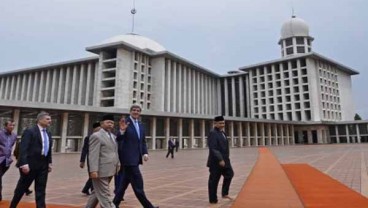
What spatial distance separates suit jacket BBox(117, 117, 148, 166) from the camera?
14.6ft

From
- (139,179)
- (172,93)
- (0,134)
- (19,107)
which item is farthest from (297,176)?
(172,93)

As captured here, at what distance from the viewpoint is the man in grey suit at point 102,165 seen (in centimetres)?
399

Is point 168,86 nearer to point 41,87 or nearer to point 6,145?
point 41,87

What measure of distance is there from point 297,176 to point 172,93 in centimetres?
4763

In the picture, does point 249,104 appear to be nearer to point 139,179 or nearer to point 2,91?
point 2,91

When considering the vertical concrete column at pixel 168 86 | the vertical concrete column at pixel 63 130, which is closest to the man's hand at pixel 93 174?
the vertical concrete column at pixel 63 130

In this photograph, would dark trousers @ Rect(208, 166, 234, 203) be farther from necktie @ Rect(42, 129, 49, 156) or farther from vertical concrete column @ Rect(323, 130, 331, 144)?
vertical concrete column @ Rect(323, 130, 331, 144)

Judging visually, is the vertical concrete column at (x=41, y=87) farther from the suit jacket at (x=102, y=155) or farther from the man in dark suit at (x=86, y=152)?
the suit jacket at (x=102, y=155)

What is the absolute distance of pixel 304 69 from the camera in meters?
60.2

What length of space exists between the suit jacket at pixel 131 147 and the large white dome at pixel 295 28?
70011mm

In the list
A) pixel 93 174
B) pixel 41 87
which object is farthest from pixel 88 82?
pixel 93 174

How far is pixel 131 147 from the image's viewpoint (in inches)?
177

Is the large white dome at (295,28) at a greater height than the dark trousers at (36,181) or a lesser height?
greater

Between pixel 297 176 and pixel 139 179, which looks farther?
pixel 297 176
